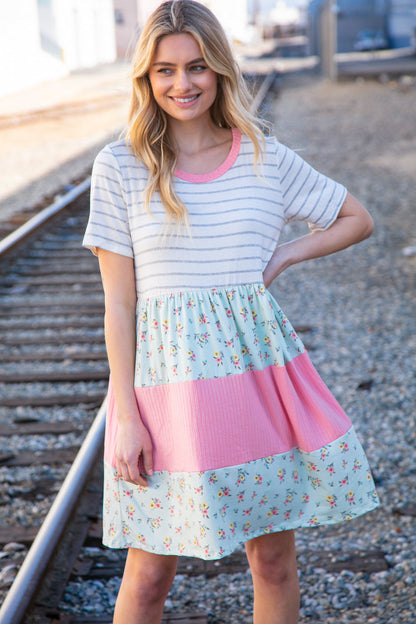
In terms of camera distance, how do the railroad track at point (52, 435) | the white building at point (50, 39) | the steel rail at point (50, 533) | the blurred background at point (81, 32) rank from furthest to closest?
the blurred background at point (81, 32) < the white building at point (50, 39) < the railroad track at point (52, 435) < the steel rail at point (50, 533)

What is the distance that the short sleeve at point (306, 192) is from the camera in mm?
2033

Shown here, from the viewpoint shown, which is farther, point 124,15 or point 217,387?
point 124,15

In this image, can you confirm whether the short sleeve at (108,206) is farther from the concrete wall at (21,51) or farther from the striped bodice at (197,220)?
the concrete wall at (21,51)

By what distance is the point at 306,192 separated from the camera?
6.75 ft

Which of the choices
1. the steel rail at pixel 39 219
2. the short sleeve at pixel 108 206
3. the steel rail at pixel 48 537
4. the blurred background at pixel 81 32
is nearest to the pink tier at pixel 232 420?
the short sleeve at pixel 108 206

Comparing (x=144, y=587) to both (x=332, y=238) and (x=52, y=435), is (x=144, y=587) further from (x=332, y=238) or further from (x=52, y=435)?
(x=52, y=435)

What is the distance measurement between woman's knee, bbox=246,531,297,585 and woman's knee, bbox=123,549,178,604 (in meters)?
0.22

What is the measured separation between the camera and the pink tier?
1827 millimetres

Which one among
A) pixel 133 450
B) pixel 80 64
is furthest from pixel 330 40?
pixel 133 450

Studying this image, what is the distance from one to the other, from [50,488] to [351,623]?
1.52 meters

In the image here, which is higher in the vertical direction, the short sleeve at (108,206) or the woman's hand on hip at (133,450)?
the short sleeve at (108,206)

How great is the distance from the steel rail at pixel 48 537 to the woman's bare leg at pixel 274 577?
2.79 ft

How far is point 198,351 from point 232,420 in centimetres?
19

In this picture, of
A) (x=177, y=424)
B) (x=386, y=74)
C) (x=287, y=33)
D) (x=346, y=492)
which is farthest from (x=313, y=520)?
(x=287, y=33)
